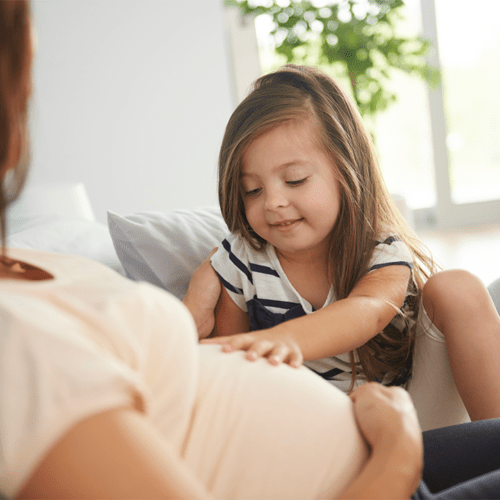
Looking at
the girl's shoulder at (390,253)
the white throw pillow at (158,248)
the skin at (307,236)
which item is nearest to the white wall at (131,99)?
the white throw pillow at (158,248)

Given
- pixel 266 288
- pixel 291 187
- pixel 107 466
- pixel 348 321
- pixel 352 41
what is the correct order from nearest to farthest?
pixel 107 466, pixel 348 321, pixel 291 187, pixel 266 288, pixel 352 41

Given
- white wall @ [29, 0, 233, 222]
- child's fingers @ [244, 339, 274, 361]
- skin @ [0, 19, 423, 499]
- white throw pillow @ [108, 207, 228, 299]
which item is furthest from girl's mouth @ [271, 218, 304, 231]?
white wall @ [29, 0, 233, 222]

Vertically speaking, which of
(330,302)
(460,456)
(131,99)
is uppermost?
(131,99)

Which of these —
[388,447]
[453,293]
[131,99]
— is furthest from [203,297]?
[131,99]

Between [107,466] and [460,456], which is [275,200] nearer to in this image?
[460,456]

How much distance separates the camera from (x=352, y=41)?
7.89ft

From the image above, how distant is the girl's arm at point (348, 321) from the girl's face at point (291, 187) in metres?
0.15

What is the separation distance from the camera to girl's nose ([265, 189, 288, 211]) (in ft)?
3.06

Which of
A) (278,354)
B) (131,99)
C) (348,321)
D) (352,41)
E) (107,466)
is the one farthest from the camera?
(131,99)

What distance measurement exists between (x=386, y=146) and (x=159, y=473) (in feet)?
12.6

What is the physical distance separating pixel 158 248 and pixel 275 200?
304mm

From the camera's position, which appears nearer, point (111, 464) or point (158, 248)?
point (111, 464)

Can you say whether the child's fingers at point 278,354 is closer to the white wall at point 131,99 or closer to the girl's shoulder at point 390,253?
the girl's shoulder at point 390,253

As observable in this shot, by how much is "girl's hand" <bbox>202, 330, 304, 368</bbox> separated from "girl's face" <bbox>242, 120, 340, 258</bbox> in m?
0.31
